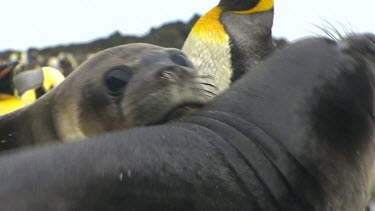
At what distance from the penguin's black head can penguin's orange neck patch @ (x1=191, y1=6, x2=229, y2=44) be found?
33cm

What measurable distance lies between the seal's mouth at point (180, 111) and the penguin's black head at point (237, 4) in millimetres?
7181

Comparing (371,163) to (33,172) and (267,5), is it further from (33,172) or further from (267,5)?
(267,5)

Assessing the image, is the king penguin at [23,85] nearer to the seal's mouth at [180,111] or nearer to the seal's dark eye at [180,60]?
the seal's dark eye at [180,60]

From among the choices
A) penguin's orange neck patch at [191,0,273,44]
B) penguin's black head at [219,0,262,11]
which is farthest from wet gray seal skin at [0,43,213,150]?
penguin's black head at [219,0,262,11]

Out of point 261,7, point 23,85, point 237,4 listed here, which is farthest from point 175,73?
point 237,4

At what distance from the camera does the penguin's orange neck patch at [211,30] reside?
8.51 m

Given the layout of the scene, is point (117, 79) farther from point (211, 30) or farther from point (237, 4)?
point (237, 4)

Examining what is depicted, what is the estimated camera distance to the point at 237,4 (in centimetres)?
921

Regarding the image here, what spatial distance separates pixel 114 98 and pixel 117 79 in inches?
2.1

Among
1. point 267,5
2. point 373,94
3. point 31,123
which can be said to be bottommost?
point 267,5

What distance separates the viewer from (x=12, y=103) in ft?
18.2

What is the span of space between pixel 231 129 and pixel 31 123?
0.79 metres

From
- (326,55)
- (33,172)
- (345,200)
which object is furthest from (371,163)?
(33,172)

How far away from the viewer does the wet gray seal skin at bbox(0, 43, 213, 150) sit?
200 centimetres
